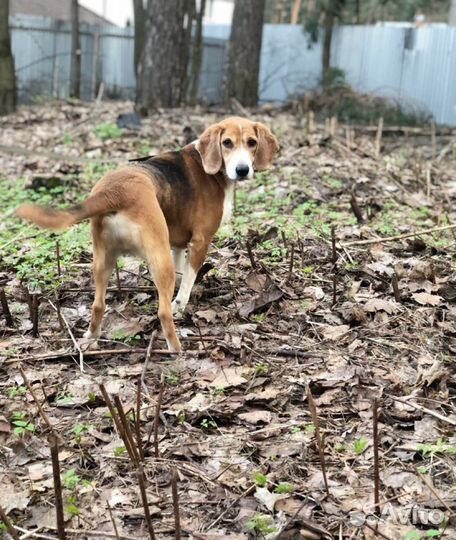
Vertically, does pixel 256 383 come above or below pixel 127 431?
below

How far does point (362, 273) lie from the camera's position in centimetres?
625

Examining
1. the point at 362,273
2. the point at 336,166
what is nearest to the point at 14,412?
the point at 362,273

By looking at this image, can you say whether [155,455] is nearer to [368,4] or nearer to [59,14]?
[368,4]

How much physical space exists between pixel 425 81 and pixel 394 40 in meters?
2.52

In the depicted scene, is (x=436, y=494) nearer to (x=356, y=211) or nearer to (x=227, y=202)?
(x=227, y=202)

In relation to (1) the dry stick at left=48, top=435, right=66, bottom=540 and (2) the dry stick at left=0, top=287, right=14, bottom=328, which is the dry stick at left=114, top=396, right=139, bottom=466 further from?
(2) the dry stick at left=0, top=287, right=14, bottom=328

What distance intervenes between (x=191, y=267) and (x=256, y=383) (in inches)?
55.2

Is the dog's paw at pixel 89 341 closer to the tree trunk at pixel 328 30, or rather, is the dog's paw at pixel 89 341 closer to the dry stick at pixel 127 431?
the dry stick at pixel 127 431

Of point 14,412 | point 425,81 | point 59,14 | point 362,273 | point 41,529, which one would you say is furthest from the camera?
point 59,14

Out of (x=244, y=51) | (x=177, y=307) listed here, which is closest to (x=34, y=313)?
(x=177, y=307)

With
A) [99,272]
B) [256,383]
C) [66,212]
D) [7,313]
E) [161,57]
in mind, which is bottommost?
[256,383]

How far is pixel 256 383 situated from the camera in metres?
4.48

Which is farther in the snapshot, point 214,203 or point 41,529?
point 214,203

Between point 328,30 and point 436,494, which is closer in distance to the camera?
point 436,494
